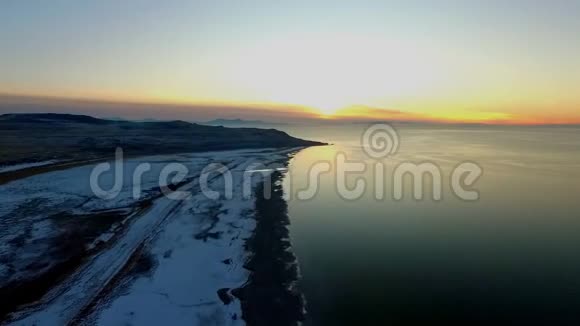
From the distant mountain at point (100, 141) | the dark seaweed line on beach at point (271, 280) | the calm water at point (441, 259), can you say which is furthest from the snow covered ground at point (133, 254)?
the distant mountain at point (100, 141)

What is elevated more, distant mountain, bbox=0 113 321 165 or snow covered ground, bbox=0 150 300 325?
distant mountain, bbox=0 113 321 165

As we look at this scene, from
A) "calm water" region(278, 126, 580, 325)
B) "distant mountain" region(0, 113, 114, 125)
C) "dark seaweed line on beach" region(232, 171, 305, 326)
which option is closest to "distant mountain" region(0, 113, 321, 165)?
"distant mountain" region(0, 113, 114, 125)

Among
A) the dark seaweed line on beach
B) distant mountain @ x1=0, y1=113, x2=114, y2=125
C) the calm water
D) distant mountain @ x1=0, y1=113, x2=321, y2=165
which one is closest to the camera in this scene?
the dark seaweed line on beach

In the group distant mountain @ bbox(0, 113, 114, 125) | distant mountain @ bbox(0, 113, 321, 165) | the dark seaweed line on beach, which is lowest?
the dark seaweed line on beach

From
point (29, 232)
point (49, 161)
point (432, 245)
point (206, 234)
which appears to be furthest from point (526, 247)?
point (49, 161)

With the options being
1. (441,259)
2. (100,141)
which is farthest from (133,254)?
(100,141)

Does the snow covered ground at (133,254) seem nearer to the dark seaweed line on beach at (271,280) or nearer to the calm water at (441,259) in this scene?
the dark seaweed line on beach at (271,280)

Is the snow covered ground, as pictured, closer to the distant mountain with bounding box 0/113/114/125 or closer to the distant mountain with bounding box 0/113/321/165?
the distant mountain with bounding box 0/113/321/165

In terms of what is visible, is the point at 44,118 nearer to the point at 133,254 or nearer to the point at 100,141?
the point at 100,141
